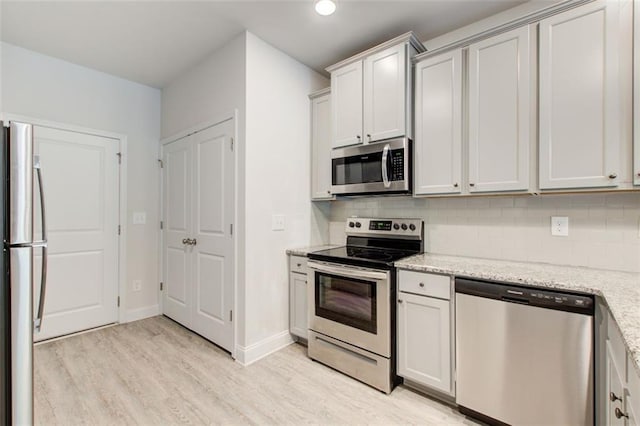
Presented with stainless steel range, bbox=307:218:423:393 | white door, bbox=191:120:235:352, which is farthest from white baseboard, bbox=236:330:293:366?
stainless steel range, bbox=307:218:423:393

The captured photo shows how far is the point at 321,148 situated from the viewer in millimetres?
2990

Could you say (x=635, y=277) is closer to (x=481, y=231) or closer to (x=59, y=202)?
(x=481, y=231)

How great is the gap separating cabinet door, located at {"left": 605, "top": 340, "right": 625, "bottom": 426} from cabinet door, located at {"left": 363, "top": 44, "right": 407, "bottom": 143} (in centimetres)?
169

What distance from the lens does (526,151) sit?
72.9 inches

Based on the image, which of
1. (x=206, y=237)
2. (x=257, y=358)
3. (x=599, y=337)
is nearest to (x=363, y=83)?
(x=206, y=237)

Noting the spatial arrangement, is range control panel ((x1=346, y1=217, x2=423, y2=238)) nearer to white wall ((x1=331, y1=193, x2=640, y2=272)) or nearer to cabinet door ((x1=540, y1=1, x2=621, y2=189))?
white wall ((x1=331, y1=193, x2=640, y2=272))

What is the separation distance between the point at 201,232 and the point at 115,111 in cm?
173

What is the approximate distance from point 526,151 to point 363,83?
1.31 m

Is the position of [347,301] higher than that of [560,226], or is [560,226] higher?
[560,226]

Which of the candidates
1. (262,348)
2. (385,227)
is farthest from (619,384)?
(262,348)

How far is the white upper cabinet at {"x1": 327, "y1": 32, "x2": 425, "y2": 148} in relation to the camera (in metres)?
2.29

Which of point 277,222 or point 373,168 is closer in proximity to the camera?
point 373,168

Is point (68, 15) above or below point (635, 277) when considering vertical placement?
above

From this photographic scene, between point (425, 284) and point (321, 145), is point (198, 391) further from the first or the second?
point (321, 145)
